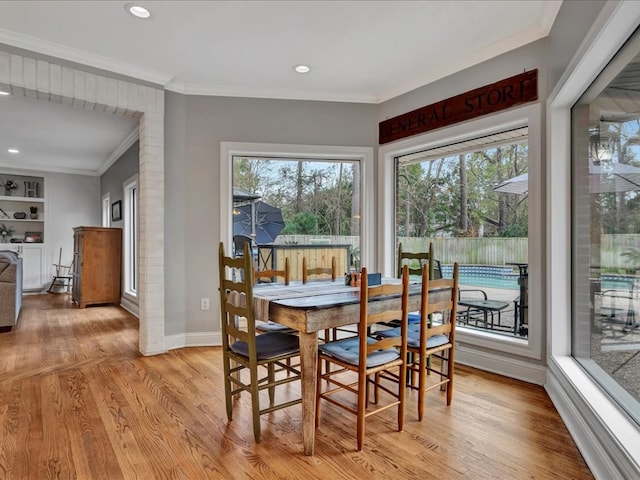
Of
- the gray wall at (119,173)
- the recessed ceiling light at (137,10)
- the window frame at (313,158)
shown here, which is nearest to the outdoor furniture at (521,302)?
the window frame at (313,158)

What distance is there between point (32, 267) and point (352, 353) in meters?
8.56

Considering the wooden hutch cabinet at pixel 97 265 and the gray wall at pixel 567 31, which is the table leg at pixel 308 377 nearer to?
the gray wall at pixel 567 31

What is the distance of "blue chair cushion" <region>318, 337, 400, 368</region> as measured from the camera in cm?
218

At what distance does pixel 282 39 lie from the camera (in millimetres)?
3139

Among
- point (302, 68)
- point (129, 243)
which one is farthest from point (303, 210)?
point (129, 243)

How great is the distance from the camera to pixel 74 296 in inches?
274

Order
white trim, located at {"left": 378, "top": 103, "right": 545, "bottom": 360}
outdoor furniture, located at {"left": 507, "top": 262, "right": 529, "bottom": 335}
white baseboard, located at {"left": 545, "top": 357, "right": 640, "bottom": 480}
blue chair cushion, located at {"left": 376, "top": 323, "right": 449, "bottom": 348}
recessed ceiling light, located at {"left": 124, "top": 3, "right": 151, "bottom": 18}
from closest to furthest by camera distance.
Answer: white baseboard, located at {"left": 545, "top": 357, "right": 640, "bottom": 480}, blue chair cushion, located at {"left": 376, "top": 323, "right": 449, "bottom": 348}, recessed ceiling light, located at {"left": 124, "top": 3, "right": 151, "bottom": 18}, white trim, located at {"left": 378, "top": 103, "right": 545, "bottom": 360}, outdoor furniture, located at {"left": 507, "top": 262, "right": 529, "bottom": 335}

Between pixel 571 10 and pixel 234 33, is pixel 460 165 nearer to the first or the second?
pixel 571 10

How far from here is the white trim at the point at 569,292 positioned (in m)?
1.69

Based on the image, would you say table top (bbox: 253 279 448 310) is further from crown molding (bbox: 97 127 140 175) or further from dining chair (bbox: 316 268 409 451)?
crown molding (bbox: 97 127 140 175)

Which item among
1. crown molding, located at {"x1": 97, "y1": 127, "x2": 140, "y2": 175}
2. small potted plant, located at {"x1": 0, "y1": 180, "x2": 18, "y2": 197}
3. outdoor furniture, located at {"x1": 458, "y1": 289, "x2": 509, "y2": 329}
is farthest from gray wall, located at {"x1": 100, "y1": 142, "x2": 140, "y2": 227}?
outdoor furniture, located at {"x1": 458, "y1": 289, "x2": 509, "y2": 329}

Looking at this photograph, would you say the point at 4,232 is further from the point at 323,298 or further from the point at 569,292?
the point at 569,292

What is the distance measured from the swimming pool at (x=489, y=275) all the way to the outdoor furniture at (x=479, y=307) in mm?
93

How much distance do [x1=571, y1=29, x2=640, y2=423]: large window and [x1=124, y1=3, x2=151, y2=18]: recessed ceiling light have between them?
9.50 ft
